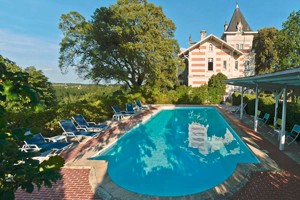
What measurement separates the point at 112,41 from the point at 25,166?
22618mm

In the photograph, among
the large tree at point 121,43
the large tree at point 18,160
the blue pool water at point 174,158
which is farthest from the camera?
the large tree at point 121,43

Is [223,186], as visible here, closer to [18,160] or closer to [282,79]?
[282,79]

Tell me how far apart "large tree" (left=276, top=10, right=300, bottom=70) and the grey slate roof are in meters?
14.1

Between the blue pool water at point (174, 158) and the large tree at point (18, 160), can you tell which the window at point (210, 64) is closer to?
the blue pool water at point (174, 158)

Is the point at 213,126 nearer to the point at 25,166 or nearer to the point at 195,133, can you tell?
the point at 195,133

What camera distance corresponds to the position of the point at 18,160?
1558mm

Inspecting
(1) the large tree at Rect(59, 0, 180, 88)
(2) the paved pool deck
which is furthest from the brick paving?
(1) the large tree at Rect(59, 0, 180, 88)

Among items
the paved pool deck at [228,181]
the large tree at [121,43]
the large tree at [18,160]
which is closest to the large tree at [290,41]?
the large tree at [121,43]

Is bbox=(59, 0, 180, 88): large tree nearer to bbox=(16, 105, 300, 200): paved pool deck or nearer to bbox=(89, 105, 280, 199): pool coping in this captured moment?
bbox=(16, 105, 300, 200): paved pool deck

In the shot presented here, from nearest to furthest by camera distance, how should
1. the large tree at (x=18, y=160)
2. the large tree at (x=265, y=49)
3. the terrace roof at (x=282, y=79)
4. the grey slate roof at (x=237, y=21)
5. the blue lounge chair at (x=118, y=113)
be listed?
the large tree at (x=18, y=160), the terrace roof at (x=282, y=79), the blue lounge chair at (x=118, y=113), the large tree at (x=265, y=49), the grey slate roof at (x=237, y=21)

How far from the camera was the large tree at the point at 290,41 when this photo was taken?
2361 centimetres

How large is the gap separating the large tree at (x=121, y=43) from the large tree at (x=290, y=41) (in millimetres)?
13165

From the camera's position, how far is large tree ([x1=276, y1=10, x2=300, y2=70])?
77.5 ft

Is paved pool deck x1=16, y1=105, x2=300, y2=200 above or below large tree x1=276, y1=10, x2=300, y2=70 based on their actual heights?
below
